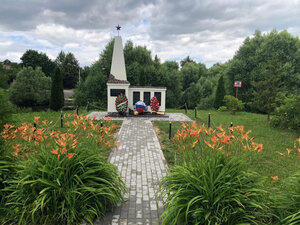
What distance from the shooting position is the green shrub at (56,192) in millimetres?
3148

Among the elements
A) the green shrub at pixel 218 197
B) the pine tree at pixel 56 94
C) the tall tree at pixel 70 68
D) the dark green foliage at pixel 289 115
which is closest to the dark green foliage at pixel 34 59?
the tall tree at pixel 70 68

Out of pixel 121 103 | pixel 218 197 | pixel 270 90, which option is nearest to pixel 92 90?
pixel 121 103

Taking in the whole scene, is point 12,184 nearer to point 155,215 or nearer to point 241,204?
point 155,215

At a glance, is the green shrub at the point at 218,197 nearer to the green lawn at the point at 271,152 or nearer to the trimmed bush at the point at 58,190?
the trimmed bush at the point at 58,190

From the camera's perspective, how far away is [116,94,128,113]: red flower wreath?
14414 mm

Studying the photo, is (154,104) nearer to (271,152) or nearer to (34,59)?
(271,152)

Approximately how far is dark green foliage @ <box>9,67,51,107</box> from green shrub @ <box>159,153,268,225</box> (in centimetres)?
2762

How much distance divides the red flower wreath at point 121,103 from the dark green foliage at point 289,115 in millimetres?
9192

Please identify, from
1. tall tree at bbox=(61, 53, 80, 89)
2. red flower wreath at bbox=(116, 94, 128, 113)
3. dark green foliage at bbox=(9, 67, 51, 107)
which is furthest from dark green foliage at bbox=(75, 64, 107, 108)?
tall tree at bbox=(61, 53, 80, 89)

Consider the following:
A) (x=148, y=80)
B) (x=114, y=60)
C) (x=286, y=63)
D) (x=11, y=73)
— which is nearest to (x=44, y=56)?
(x=11, y=73)

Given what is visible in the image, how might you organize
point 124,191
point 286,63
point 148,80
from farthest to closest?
point 148,80, point 286,63, point 124,191

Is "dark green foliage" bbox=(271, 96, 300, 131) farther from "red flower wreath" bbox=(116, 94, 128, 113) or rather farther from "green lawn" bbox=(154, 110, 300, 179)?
"red flower wreath" bbox=(116, 94, 128, 113)

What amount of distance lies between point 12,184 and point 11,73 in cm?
4321

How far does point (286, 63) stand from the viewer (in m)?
22.7
